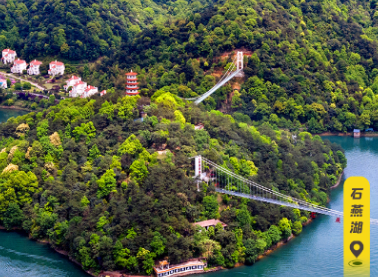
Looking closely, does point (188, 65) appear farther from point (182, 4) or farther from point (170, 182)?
point (182, 4)

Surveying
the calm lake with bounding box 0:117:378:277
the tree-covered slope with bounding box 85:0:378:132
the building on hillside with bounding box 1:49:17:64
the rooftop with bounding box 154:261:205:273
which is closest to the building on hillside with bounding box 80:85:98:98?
the tree-covered slope with bounding box 85:0:378:132

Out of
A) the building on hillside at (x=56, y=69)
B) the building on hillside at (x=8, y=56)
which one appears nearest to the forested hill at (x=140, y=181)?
the building on hillside at (x=56, y=69)

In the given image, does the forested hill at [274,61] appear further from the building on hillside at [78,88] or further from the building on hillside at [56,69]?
the building on hillside at [56,69]

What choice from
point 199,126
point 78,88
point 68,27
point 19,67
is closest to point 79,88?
point 78,88

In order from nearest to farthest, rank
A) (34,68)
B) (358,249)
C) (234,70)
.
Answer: (358,249) → (234,70) → (34,68)

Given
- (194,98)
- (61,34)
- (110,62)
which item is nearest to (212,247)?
(194,98)

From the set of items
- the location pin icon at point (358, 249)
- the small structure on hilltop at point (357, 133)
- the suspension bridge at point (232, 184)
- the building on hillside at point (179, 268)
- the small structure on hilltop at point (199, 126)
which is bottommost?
the building on hillside at point (179, 268)

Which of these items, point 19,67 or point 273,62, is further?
point 19,67

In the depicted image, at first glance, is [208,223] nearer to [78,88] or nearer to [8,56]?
[78,88]
